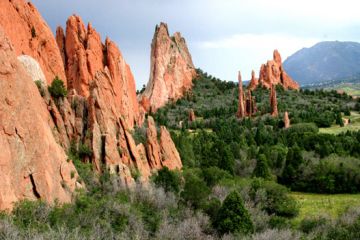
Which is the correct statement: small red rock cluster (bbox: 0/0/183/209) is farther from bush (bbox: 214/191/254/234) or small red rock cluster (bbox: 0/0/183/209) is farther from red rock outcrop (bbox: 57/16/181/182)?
bush (bbox: 214/191/254/234)

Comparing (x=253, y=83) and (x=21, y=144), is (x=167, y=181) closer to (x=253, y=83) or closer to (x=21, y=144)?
(x=21, y=144)

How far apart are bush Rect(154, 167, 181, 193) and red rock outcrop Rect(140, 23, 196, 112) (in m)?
104

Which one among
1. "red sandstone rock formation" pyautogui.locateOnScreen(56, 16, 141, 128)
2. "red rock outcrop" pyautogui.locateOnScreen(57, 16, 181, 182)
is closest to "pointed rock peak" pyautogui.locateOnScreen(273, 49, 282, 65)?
"red rock outcrop" pyautogui.locateOnScreen(57, 16, 181, 182)

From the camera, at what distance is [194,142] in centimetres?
8219

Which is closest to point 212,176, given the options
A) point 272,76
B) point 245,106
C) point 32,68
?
point 32,68

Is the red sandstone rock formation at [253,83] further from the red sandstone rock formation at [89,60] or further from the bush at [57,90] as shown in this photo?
the bush at [57,90]

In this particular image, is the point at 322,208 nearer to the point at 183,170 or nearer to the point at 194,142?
the point at 183,170

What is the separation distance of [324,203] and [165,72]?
110 meters

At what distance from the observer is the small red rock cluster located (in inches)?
963

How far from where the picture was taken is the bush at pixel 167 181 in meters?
41.3

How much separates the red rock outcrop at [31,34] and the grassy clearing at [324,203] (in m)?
28.7

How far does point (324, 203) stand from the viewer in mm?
53406

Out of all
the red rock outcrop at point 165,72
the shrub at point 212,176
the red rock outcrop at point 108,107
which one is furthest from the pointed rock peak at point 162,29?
the shrub at point 212,176

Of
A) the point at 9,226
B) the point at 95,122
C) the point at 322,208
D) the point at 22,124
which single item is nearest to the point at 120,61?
the point at 95,122
